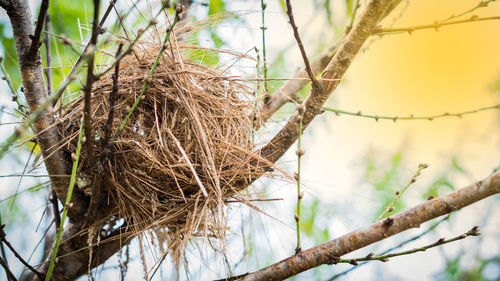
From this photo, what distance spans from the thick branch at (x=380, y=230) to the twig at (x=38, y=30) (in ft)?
2.59

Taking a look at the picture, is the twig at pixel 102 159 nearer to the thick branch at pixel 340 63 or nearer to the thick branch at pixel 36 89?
the thick branch at pixel 36 89

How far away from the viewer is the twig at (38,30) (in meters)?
0.85

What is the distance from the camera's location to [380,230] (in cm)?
95

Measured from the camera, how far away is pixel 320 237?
2104mm

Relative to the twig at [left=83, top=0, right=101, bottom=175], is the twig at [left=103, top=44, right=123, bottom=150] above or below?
above

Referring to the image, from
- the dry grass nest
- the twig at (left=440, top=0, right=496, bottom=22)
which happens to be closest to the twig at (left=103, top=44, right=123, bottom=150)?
the dry grass nest

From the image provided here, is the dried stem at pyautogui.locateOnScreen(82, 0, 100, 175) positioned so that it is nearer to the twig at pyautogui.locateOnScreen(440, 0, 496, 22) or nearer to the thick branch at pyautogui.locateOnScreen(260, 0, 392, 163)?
the thick branch at pyautogui.locateOnScreen(260, 0, 392, 163)

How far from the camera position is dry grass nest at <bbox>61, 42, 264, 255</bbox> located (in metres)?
1.17

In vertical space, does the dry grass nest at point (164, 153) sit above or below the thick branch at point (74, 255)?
above

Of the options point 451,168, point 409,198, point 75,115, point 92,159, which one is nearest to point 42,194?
point 75,115

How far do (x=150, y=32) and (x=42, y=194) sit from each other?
3.56 ft

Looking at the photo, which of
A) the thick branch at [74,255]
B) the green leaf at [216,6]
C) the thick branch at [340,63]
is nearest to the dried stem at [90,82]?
the thick branch at [74,255]

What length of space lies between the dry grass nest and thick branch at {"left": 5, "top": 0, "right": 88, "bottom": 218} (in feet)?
0.16

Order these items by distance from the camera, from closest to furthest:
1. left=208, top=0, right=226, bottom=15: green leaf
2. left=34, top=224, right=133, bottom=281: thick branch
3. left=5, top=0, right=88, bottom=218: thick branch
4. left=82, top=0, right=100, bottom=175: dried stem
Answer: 1. left=82, top=0, right=100, bottom=175: dried stem
2. left=5, top=0, right=88, bottom=218: thick branch
3. left=34, top=224, right=133, bottom=281: thick branch
4. left=208, top=0, right=226, bottom=15: green leaf
